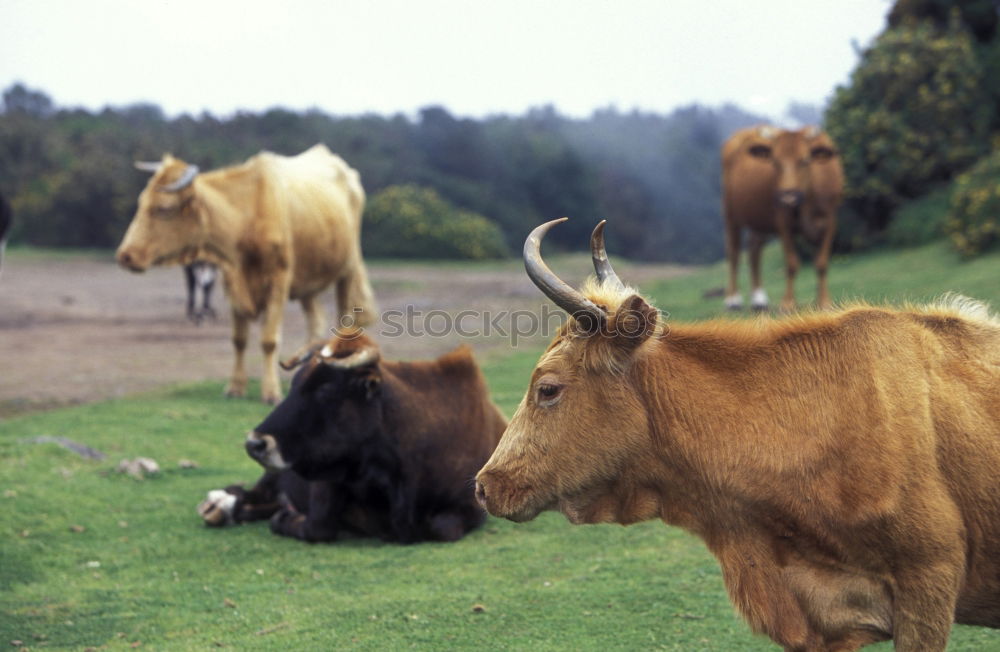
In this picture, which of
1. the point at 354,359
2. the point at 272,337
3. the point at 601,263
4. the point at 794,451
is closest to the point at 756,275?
the point at 272,337

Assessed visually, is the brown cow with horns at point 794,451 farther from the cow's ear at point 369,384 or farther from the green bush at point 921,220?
the green bush at point 921,220

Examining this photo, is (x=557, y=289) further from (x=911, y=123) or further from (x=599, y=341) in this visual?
(x=911, y=123)

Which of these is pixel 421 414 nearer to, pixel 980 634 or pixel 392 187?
pixel 980 634

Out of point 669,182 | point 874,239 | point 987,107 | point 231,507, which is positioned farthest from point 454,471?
Result: point 669,182

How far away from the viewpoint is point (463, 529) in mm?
6941

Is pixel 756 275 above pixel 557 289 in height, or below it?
below

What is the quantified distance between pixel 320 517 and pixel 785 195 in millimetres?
10166

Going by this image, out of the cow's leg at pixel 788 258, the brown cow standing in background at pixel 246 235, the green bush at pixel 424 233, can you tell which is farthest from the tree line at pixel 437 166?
the brown cow standing in background at pixel 246 235

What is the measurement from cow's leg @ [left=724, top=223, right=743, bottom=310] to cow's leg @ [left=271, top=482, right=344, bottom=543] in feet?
34.2

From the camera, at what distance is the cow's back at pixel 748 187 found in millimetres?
16284

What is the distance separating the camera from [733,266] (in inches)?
662

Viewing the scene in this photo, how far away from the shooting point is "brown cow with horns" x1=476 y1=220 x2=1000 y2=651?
3611 mm

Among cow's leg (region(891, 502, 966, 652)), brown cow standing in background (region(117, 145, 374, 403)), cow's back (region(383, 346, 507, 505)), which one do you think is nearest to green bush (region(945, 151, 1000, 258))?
brown cow standing in background (region(117, 145, 374, 403))

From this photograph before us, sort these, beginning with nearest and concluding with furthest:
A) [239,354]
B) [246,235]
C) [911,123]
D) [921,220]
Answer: [246,235] → [239,354] → [921,220] → [911,123]
